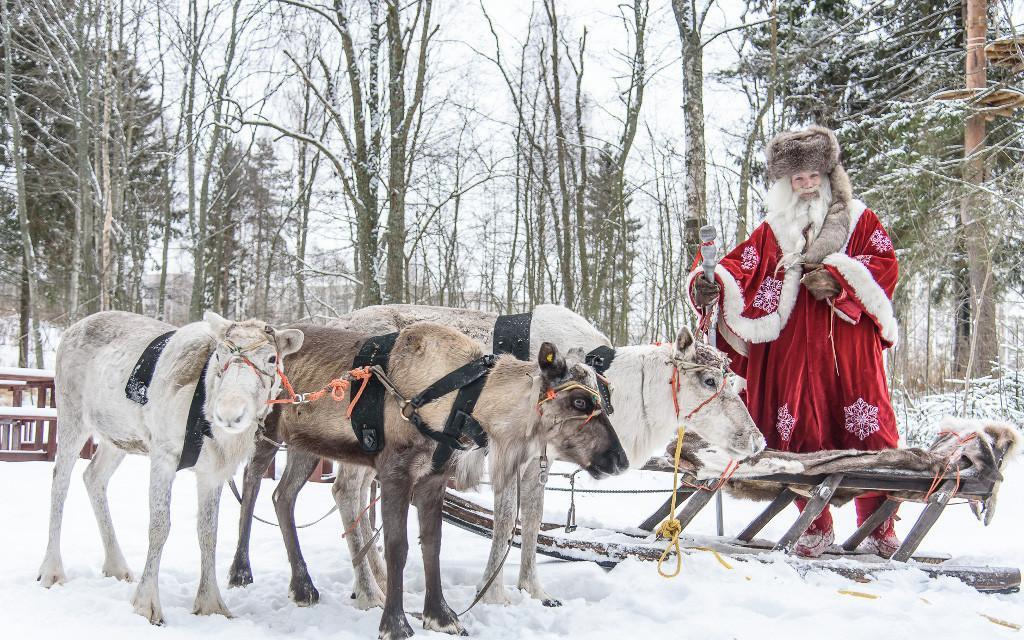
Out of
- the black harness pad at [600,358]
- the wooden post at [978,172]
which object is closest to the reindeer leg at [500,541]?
the black harness pad at [600,358]

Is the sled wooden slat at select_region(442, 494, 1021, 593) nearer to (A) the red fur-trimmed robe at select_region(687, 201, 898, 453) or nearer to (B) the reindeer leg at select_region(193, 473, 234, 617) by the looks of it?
(A) the red fur-trimmed robe at select_region(687, 201, 898, 453)

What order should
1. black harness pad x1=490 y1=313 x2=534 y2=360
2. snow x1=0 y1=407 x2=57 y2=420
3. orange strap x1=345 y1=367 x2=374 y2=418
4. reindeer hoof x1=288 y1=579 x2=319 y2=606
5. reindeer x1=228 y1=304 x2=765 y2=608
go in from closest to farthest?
orange strap x1=345 y1=367 x2=374 y2=418
reindeer hoof x1=288 y1=579 x2=319 y2=606
reindeer x1=228 y1=304 x2=765 y2=608
black harness pad x1=490 y1=313 x2=534 y2=360
snow x1=0 y1=407 x2=57 y2=420

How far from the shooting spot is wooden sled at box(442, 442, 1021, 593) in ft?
13.3

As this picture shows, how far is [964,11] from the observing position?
49.1ft

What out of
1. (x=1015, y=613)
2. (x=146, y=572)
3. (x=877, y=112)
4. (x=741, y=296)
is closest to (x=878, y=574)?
(x=1015, y=613)

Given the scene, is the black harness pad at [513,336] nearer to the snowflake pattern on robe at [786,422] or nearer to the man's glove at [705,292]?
the man's glove at [705,292]

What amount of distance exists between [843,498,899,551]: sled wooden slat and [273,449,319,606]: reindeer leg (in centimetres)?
347

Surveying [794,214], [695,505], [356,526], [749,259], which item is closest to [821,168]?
[794,214]

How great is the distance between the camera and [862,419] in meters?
4.87

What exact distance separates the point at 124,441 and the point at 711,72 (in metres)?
16.3

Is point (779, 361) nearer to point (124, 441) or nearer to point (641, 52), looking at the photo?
point (124, 441)

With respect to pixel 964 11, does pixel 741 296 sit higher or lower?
lower

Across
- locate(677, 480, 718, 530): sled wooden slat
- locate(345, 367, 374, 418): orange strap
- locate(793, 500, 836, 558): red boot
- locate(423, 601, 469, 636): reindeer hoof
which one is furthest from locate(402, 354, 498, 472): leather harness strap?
locate(793, 500, 836, 558): red boot

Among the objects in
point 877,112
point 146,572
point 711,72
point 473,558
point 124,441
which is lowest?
point 473,558
